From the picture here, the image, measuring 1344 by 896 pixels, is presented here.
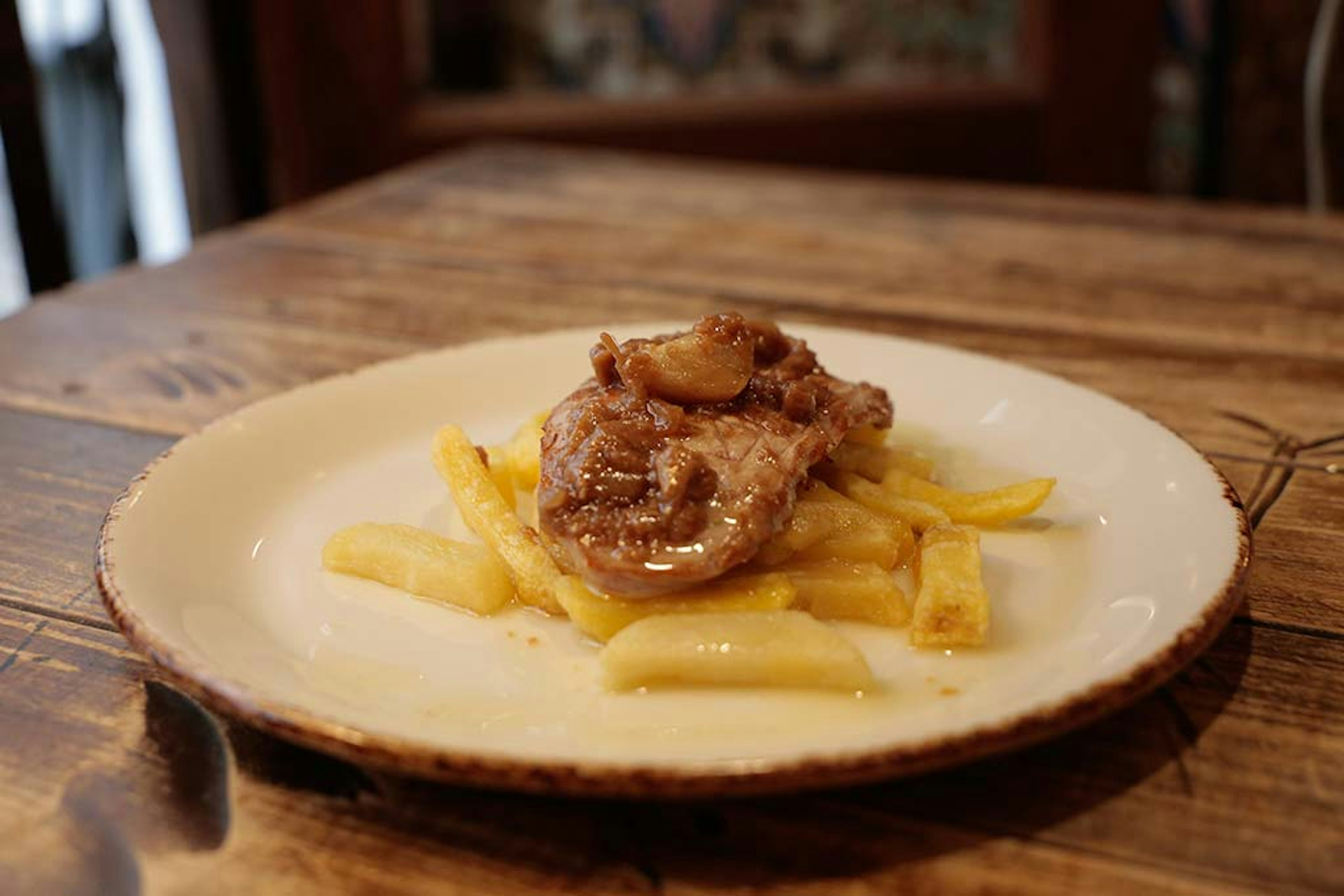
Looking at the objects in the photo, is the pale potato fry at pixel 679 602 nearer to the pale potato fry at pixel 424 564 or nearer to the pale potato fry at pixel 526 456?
the pale potato fry at pixel 424 564

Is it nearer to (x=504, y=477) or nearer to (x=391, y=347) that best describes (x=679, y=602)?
(x=504, y=477)

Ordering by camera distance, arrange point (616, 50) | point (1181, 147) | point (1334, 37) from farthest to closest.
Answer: point (1181, 147) < point (616, 50) < point (1334, 37)

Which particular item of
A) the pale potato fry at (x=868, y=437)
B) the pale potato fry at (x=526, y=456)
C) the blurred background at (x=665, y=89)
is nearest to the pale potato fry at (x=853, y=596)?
the pale potato fry at (x=868, y=437)

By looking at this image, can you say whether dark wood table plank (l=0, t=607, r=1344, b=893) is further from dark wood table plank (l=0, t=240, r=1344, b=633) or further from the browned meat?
dark wood table plank (l=0, t=240, r=1344, b=633)

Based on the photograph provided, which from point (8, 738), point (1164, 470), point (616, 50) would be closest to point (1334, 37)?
point (616, 50)

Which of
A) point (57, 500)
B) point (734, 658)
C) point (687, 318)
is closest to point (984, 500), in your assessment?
point (734, 658)

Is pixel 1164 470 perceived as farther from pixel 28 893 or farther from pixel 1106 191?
pixel 1106 191
